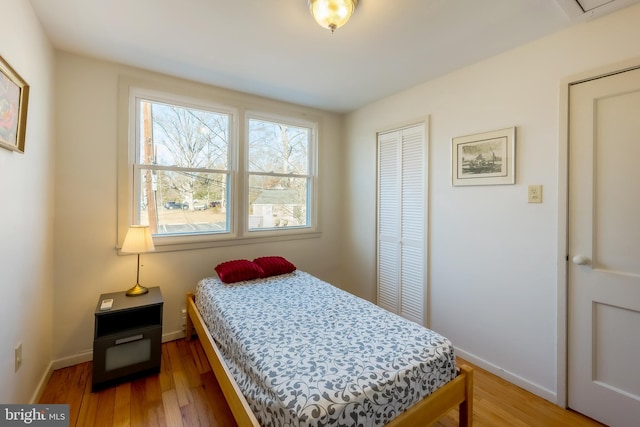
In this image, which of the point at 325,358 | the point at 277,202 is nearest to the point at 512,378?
the point at 325,358

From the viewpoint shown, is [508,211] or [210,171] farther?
[210,171]

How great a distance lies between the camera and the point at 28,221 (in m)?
1.63

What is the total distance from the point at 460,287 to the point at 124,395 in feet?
8.66

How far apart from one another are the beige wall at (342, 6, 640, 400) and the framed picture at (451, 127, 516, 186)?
5cm

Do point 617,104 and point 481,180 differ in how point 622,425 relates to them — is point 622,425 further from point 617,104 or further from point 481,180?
point 617,104

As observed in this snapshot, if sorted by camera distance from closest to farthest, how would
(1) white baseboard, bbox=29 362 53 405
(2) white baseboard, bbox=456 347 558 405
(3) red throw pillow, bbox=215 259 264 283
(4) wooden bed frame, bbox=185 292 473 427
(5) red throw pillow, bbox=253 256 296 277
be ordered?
(4) wooden bed frame, bbox=185 292 473 427 < (1) white baseboard, bbox=29 362 53 405 < (2) white baseboard, bbox=456 347 558 405 < (3) red throw pillow, bbox=215 259 264 283 < (5) red throw pillow, bbox=253 256 296 277

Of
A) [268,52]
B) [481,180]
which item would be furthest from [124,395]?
[481,180]

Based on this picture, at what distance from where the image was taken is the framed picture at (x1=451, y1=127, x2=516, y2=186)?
2.03 meters

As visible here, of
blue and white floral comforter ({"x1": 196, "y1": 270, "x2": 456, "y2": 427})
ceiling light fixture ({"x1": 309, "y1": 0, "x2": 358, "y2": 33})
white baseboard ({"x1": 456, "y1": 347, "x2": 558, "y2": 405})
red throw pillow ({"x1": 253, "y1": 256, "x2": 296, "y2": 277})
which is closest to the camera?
blue and white floral comforter ({"x1": 196, "y1": 270, "x2": 456, "y2": 427})

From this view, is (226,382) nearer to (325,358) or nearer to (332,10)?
(325,358)

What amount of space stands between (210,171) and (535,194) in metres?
2.72

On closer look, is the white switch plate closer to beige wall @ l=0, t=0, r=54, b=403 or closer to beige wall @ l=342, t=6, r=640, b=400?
beige wall @ l=0, t=0, r=54, b=403

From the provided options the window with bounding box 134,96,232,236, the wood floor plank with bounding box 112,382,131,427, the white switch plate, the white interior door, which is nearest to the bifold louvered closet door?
the white interior door

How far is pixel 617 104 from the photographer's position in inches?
62.7
